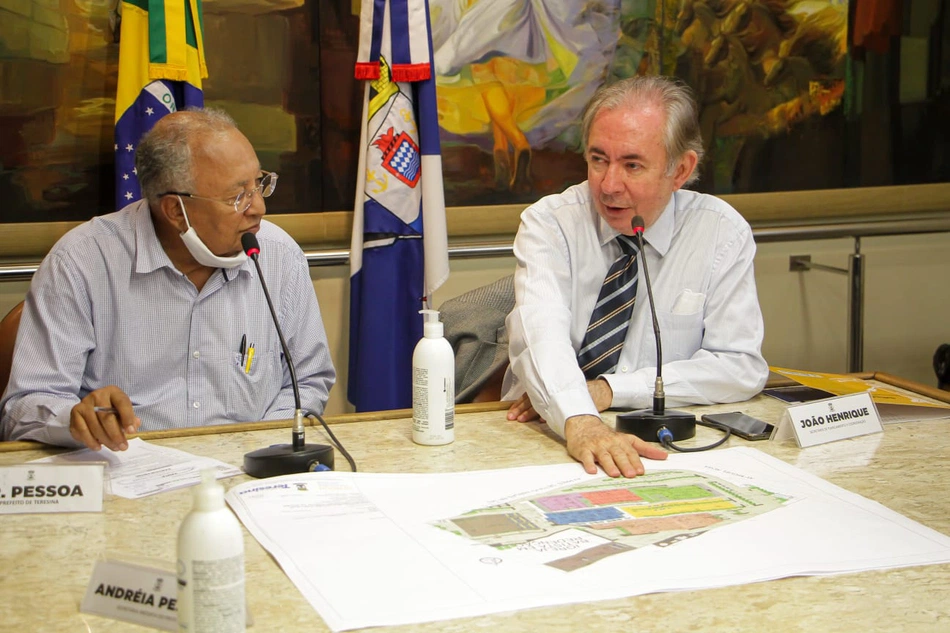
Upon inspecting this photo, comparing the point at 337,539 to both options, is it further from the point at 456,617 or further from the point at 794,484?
the point at 794,484

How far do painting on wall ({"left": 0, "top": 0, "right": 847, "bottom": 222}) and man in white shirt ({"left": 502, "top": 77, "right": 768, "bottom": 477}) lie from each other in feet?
4.75

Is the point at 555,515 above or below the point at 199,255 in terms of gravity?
below

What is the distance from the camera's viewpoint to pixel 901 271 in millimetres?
4246

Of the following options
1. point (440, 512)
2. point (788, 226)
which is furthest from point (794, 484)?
point (788, 226)

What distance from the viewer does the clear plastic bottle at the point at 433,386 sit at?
5.67 feet

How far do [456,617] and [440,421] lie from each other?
2.23 feet

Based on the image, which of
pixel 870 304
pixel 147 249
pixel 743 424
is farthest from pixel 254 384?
pixel 870 304

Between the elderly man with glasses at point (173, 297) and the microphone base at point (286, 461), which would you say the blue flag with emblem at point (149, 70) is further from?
the microphone base at point (286, 461)

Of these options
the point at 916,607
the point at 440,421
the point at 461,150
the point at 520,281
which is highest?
the point at 461,150

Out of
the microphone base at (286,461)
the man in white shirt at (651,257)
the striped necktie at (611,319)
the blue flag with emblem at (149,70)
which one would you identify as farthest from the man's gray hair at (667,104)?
the blue flag with emblem at (149,70)

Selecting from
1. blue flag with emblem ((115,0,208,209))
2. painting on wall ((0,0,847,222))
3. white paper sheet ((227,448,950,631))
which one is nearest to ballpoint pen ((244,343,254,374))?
white paper sheet ((227,448,950,631))

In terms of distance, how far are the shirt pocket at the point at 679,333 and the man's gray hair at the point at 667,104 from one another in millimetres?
336

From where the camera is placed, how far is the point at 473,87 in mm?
3746

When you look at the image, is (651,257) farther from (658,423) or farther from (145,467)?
(145,467)
